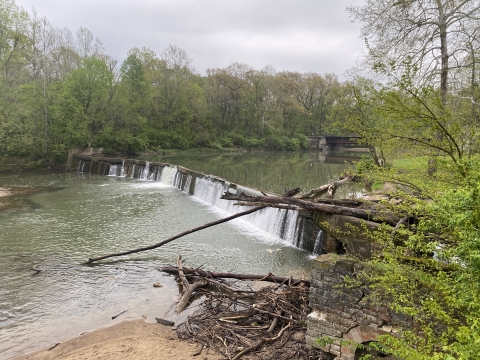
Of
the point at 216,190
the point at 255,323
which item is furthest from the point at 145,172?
the point at 255,323

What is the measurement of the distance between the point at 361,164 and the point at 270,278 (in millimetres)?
3414

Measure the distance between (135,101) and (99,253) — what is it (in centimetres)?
3401

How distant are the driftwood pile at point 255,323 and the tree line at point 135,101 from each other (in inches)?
340

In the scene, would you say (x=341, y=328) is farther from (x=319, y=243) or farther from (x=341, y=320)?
(x=319, y=243)

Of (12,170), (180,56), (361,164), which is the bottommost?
(12,170)

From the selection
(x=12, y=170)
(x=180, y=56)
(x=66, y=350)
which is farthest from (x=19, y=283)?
(x=180, y=56)

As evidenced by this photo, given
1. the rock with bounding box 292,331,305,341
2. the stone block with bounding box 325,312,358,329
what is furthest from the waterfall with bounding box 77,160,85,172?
the stone block with bounding box 325,312,358,329

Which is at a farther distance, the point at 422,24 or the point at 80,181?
the point at 80,181

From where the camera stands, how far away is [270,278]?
24.2 feet

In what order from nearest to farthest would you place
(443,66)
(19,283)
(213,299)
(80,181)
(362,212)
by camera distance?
(362,212) → (213,299) → (19,283) → (443,66) → (80,181)

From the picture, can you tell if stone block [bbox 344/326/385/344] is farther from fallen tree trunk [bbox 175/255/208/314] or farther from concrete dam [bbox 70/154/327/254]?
concrete dam [bbox 70/154/327/254]

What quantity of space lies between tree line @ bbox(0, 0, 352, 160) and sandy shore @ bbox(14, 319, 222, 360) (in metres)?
10.2

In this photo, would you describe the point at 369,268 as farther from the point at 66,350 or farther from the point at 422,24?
the point at 422,24

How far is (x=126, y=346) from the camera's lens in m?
5.67
